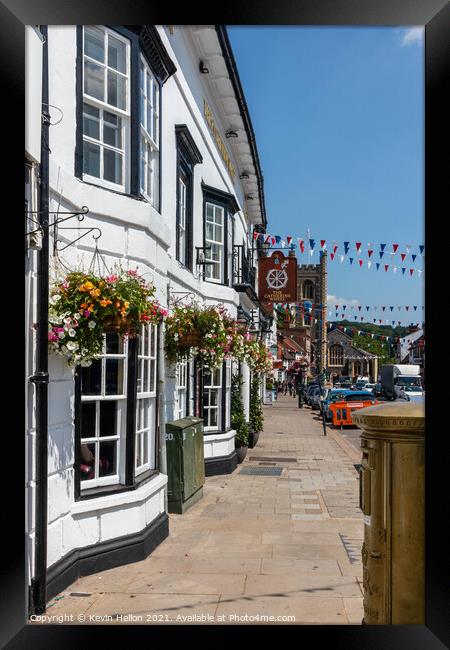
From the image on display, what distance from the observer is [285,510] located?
1011cm

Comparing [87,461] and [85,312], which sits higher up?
[85,312]

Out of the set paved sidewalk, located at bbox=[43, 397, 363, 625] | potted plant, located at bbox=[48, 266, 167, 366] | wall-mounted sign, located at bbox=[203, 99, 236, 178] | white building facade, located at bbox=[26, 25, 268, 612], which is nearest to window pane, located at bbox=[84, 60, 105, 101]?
white building facade, located at bbox=[26, 25, 268, 612]

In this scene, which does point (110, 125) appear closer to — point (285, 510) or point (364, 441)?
point (364, 441)

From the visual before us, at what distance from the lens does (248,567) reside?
7043 mm

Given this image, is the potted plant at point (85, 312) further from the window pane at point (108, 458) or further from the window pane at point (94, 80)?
the window pane at point (94, 80)

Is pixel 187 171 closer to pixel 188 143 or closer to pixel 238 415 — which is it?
pixel 188 143

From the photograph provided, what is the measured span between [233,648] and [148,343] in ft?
14.8

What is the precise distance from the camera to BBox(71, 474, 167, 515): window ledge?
662cm

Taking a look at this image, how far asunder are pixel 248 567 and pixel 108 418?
2086 millimetres

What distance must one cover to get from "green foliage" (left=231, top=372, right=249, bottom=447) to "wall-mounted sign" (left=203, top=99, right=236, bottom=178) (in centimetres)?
513

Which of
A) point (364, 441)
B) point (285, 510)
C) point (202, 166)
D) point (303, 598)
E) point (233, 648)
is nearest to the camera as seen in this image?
point (233, 648)

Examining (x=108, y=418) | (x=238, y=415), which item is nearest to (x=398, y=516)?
(x=108, y=418)

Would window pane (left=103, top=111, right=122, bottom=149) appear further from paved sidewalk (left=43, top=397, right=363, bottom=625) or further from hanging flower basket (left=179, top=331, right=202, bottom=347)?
paved sidewalk (left=43, top=397, right=363, bottom=625)
